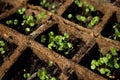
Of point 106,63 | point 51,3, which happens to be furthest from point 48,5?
point 106,63

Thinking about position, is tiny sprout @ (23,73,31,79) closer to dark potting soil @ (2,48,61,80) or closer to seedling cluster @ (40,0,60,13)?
dark potting soil @ (2,48,61,80)

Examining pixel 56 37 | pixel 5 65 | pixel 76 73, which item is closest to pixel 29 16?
pixel 56 37

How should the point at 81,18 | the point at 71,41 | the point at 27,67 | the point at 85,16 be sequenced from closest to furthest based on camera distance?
the point at 27,67 → the point at 71,41 → the point at 81,18 → the point at 85,16

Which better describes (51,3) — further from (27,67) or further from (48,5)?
(27,67)

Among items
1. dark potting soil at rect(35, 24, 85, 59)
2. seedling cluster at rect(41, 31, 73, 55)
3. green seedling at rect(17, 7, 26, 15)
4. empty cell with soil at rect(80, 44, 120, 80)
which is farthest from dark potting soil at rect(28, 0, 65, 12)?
empty cell with soil at rect(80, 44, 120, 80)

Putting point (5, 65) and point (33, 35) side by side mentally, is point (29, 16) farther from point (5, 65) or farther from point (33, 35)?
point (5, 65)

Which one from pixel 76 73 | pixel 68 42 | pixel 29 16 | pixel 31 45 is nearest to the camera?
pixel 76 73
